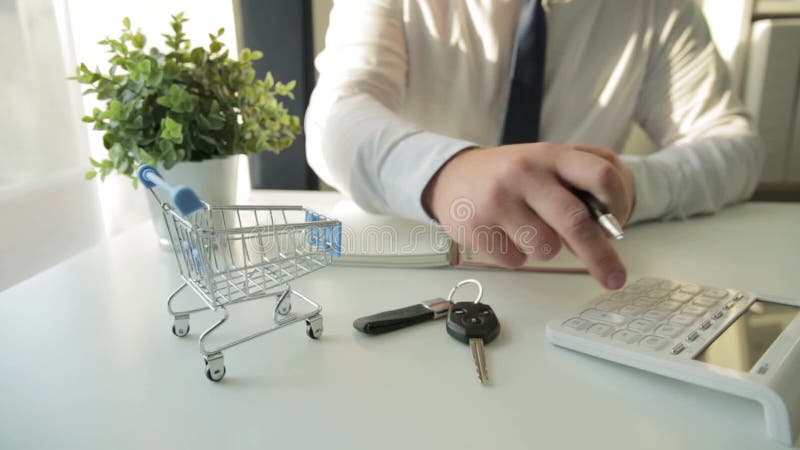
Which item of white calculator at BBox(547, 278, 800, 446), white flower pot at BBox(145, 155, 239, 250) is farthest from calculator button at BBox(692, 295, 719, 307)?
white flower pot at BBox(145, 155, 239, 250)

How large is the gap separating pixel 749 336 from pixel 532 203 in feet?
0.60

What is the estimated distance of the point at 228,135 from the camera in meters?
0.62

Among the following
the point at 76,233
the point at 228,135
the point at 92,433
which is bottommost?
the point at 76,233

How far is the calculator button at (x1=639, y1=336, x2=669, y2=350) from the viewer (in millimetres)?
354

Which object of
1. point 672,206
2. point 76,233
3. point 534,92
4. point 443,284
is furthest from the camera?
point 76,233

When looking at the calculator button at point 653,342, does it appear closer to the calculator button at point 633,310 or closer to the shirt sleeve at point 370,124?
the calculator button at point 633,310

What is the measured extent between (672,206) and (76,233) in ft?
3.27

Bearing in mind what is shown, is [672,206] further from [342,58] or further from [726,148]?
[342,58]

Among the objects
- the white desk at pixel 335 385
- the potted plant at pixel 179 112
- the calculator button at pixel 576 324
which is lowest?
the white desk at pixel 335 385

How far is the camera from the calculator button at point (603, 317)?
40 centimetres

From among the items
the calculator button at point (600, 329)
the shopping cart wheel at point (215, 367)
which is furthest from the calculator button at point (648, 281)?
the shopping cart wheel at point (215, 367)

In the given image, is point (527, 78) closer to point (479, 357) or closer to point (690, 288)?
point (690, 288)

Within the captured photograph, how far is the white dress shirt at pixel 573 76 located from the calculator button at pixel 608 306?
0.36 metres

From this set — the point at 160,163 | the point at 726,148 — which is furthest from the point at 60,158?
the point at 726,148
